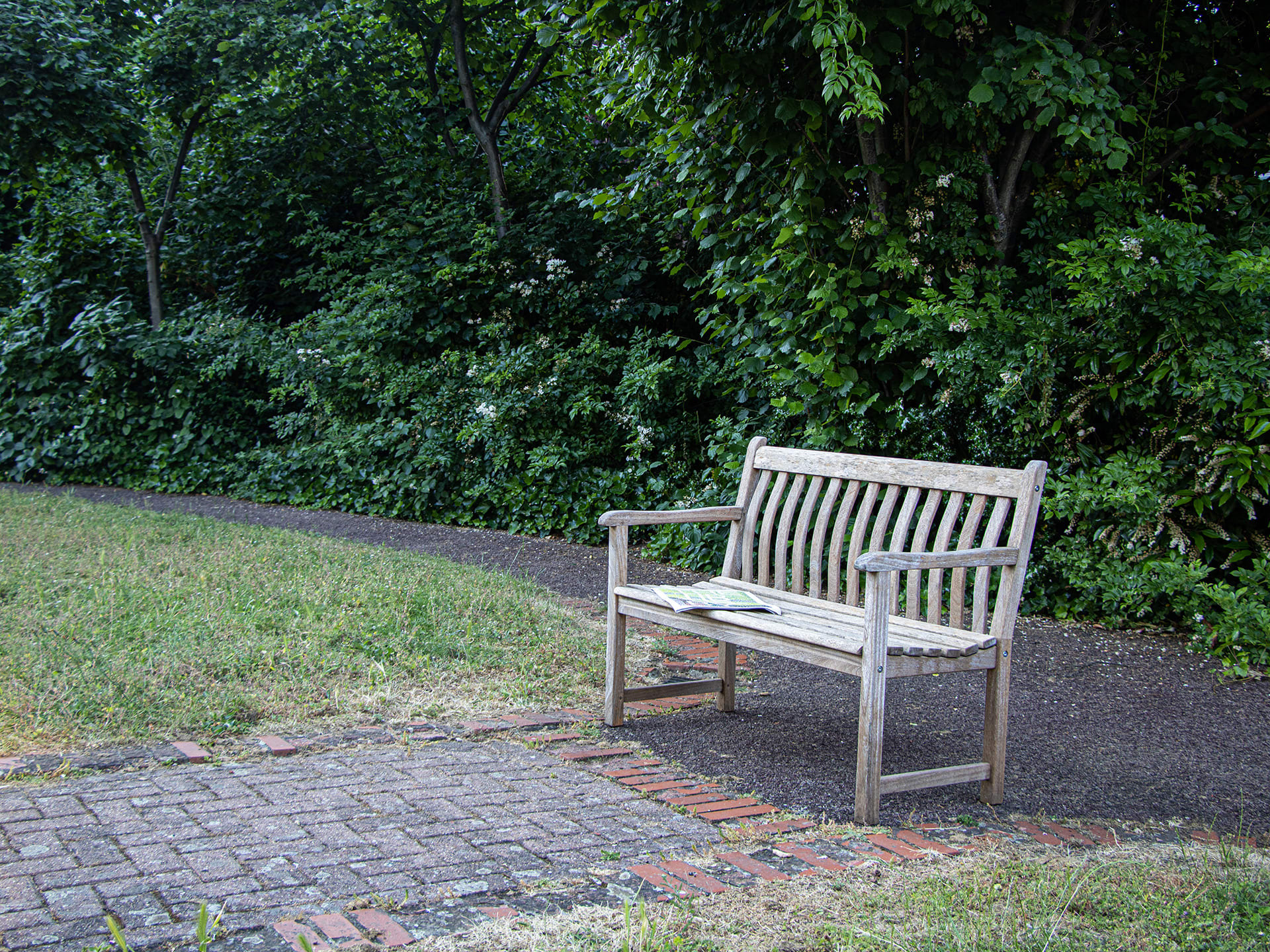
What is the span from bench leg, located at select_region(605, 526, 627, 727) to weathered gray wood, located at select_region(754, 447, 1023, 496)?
76cm

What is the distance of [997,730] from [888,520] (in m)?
0.89

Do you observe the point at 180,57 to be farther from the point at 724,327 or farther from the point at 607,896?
the point at 607,896

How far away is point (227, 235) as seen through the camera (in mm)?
13672

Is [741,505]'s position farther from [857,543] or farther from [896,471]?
[896,471]

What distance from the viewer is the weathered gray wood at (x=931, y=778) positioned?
3396 millimetres

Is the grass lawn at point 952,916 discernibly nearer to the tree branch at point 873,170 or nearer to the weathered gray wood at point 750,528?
the weathered gray wood at point 750,528

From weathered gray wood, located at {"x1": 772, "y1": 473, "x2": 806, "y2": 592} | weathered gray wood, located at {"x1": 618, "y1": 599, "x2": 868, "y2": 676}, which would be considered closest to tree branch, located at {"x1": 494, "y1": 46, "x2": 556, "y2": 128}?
weathered gray wood, located at {"x1": 772, "y1": 473, "x2": 806, "y2": 592}

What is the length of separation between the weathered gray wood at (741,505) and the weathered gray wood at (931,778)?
1452 mm

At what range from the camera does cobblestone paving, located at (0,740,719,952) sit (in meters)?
2.55

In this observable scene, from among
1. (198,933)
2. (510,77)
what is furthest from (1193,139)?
(510,77)

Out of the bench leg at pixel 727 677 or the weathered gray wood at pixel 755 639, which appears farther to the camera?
the bench leg at pixel 727 677

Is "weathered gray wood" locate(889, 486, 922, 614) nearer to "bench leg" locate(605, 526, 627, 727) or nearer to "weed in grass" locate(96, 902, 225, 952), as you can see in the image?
"bench leg" locate(605, 526, 627, 727)

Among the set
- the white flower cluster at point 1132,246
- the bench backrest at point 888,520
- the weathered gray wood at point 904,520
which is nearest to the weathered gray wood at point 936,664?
the bench backrest at point 888,520

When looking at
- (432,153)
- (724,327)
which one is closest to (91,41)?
(432,153)
